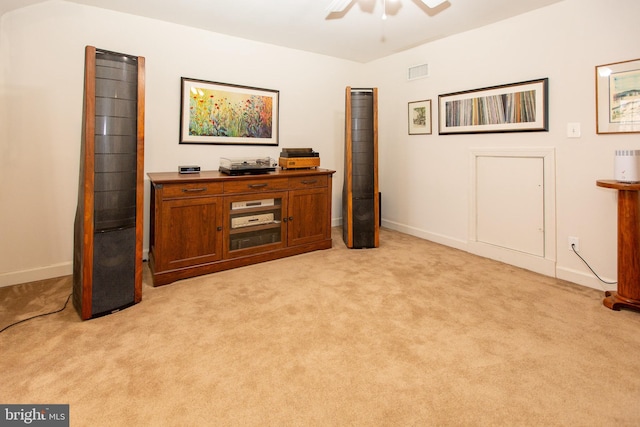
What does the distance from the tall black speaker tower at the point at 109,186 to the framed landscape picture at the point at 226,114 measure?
1.13m

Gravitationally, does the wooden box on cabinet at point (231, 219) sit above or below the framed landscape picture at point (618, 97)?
below

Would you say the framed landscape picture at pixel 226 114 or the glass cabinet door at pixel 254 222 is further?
the framed landscape picture at pixel 226 114

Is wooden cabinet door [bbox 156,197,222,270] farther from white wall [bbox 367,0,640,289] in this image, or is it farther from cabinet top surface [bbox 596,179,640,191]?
cabinet top surface [bbox 596,179,640,191]

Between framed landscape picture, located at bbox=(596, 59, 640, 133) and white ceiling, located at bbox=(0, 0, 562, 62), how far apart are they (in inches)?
31.1

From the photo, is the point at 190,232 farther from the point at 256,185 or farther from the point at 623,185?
the point at 623,185

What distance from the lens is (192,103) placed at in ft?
11.1

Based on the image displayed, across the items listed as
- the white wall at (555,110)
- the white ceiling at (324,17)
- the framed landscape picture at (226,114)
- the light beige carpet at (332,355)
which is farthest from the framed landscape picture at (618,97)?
the framed landscape picture at (226,114)

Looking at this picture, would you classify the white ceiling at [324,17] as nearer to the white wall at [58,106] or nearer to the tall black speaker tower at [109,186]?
the white wall at [58,106]

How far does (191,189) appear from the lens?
2.78 m

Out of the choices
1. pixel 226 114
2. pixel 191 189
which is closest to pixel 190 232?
pixel 191 189

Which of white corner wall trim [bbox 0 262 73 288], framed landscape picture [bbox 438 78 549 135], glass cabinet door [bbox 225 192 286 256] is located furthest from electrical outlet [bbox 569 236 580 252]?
white corner wall trim [bbox 0 262 73 288]

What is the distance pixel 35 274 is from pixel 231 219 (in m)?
1.68

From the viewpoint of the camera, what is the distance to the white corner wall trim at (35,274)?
266cm

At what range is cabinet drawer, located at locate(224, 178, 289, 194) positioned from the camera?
300 centimetres
